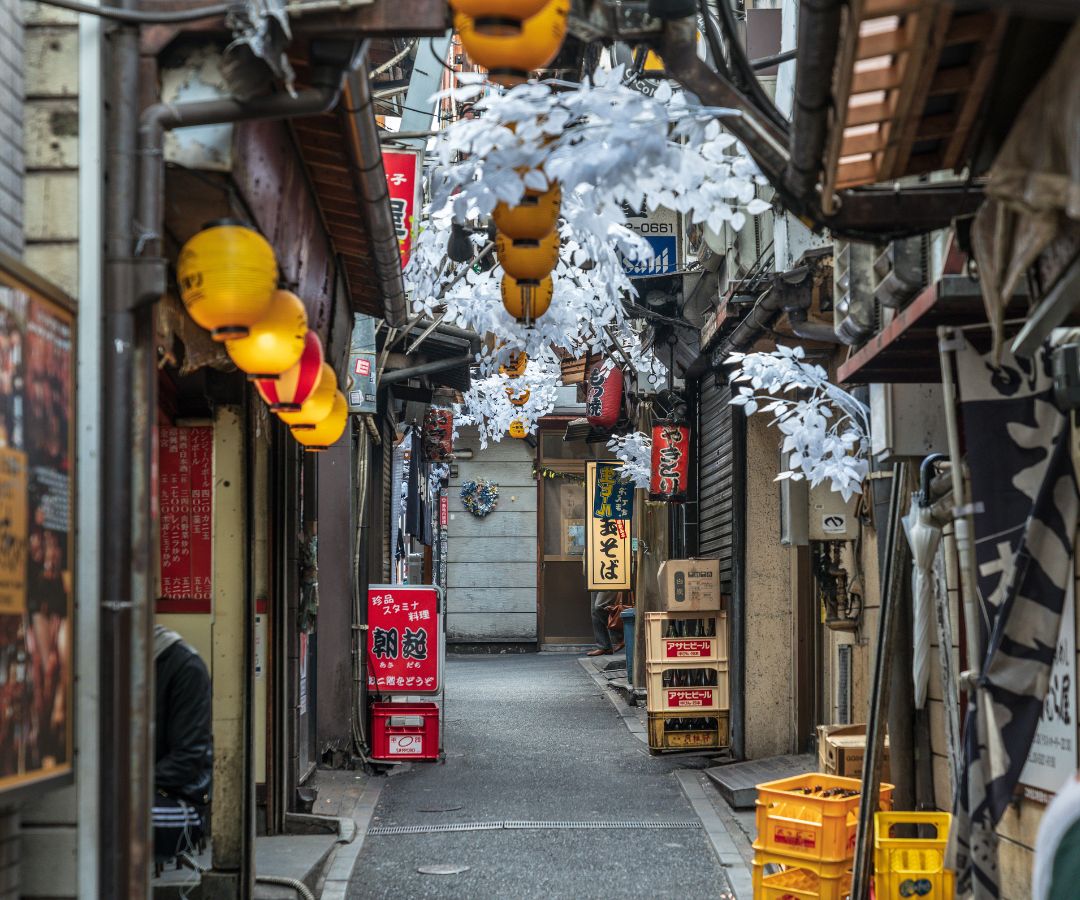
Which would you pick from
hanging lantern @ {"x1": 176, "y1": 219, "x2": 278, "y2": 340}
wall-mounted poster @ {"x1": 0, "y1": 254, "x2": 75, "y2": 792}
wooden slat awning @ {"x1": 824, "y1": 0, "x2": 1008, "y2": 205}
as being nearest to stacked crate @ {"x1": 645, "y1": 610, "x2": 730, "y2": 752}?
wooden slat awning @ {"x1": 824, "y1": 0, "x2": 1008, "y2": 205}

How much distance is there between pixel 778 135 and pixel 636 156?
75 cm

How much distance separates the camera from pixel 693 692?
1655 centimetres

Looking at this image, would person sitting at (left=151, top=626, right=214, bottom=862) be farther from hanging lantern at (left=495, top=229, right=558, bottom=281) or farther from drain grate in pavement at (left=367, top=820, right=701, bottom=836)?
drain grate in pavement at (left=367, top=820, right=701, bottom=836)

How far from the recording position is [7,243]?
16.0 feet

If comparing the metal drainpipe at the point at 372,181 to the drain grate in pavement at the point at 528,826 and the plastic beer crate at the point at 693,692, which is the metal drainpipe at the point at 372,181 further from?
the plastic beer crate at the point at 693,692

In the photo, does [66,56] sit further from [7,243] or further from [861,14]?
[861,14]

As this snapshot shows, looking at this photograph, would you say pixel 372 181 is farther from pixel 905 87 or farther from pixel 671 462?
pixel 671 462

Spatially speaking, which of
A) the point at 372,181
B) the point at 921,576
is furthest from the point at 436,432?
the point at 372,181

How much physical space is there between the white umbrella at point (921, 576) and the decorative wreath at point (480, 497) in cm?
2927

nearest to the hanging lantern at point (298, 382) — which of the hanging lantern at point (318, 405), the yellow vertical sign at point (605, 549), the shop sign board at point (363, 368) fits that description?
the hanging lantern at point (318, 405)

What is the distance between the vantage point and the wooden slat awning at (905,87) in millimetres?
4207

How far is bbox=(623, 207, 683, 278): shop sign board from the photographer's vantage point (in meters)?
16.8

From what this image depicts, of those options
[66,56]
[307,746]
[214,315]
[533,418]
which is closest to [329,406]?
[214,315]

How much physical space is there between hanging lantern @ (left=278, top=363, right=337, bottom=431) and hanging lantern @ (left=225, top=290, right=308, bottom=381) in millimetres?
1743
